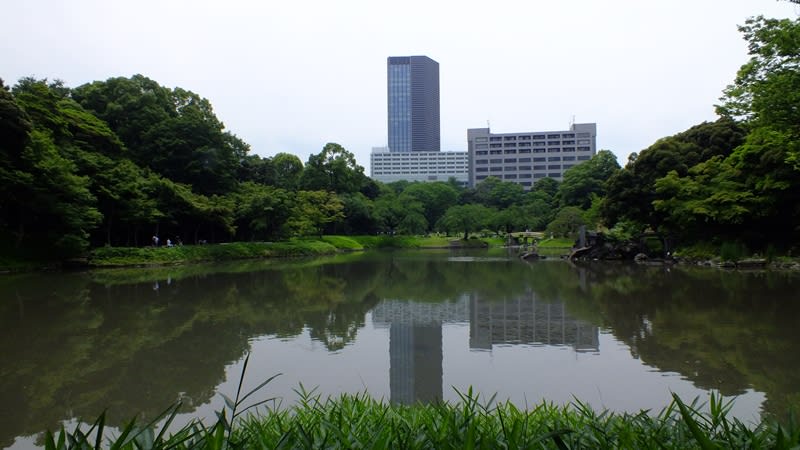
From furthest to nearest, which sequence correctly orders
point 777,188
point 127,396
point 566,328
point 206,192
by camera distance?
1. point 206,192
2. point 777,188
3. point 566,328
4. point 127,396

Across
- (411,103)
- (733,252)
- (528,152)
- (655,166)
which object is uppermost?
(411,103)

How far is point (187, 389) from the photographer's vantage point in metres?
5.36

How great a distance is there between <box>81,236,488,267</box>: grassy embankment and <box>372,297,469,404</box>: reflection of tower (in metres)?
16.2

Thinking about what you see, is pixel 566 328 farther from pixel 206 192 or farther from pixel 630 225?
pixel 206 192

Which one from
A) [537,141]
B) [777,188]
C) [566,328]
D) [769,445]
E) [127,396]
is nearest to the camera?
[769,445]

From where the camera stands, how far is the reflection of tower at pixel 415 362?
5.15m

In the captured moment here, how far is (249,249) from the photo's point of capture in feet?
101

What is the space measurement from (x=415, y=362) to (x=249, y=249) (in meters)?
26.1

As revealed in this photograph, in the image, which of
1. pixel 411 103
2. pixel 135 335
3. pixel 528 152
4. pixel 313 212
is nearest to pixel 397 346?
pixel 135 335

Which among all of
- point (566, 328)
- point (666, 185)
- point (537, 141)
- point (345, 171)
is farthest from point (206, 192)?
point (537, 141)

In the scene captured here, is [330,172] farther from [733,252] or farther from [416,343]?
[416,343]

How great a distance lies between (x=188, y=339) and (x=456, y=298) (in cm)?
633

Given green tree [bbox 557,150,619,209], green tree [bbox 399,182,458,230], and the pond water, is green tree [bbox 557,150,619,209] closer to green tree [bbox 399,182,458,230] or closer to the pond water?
green tree [bbox 399,182,458,230]

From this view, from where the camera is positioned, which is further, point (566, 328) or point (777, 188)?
point (777, 188)
